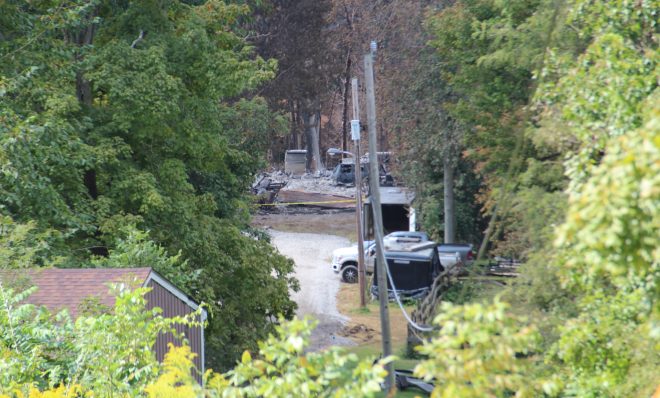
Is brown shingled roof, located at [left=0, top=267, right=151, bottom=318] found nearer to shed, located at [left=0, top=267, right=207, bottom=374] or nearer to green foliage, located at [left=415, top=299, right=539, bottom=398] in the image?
shed, located at [left=0, top=267, right=207, bottom=374]

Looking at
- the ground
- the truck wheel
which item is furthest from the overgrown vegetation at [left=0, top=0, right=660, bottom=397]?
the truck wheel

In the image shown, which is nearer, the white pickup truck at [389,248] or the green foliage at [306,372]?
the green foliage at [306,372]

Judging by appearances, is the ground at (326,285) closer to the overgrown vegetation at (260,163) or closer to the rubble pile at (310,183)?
the overgrown vegetation at (260,163)

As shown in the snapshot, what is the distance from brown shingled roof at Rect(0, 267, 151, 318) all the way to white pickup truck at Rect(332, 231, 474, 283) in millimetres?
16548

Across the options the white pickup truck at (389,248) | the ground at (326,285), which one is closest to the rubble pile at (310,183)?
the ground at (326,285)

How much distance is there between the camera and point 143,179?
54.9 feet

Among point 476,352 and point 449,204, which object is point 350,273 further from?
point 476,352

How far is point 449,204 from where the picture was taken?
→ 29719 mm

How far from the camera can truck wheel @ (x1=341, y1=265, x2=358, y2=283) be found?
30003mm

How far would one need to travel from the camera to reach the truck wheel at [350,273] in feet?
98.4

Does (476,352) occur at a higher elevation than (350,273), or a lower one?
higher

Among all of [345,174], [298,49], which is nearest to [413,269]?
[298,49]

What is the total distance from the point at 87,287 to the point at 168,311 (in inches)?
61.6

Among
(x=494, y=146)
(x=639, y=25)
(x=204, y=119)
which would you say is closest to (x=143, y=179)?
(x=204, y=119)
